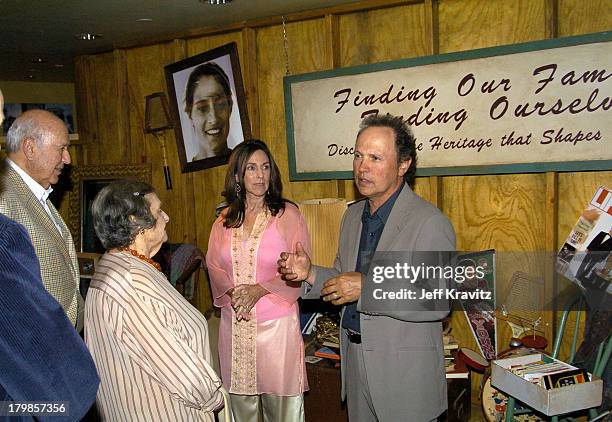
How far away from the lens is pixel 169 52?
3.94 meters

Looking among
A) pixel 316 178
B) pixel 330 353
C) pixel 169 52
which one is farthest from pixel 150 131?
pixel 330 353

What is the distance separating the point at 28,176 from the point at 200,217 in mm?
Answer: 1635

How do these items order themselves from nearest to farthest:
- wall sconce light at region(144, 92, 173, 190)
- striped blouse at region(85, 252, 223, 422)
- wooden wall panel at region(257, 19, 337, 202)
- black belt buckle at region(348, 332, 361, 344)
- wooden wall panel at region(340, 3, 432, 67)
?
striped blouse at region(85, 252, 223, 422), black belt buckle at region(348, 332, 361, 344), wooden wall panel at region(340, 3, 432, 67), wooden wall panel at region(257, 19, 337, 202), wall sconce light at region(144, 92, 173, 190)

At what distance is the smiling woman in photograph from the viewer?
145 inches

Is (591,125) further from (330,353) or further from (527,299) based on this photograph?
(330,353)

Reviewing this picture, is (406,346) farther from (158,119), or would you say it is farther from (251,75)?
(158,119)

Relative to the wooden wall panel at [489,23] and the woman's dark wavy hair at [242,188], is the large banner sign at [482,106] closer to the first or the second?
the wooden wall panel at [489,23]

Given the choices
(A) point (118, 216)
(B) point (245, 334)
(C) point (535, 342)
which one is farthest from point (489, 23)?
(A) point (118, 216)

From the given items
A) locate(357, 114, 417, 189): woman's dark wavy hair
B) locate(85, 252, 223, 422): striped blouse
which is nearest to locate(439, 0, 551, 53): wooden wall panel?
locate(357, 114, 417, 189): woman's dark wavy hair

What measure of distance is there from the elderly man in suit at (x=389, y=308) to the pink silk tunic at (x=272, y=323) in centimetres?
50

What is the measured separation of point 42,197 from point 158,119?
5.54 ft

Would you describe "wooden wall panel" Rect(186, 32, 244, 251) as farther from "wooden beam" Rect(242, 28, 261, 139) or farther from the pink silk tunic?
the pink silk tunic

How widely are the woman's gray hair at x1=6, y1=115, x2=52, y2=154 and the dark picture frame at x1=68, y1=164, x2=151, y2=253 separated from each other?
1.59 meters

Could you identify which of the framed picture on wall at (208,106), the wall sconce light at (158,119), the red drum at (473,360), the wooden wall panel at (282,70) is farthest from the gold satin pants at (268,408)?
the wall sconce light at (158,119)
